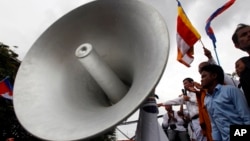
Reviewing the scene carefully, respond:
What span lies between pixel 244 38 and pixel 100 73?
140 centimetres

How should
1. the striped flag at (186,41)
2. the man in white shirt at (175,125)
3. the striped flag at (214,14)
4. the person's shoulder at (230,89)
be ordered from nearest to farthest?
the person's shoulder at (230,89)
the striped flag at (186,41)
the striped flag at (214,14)
the man in white shirt at (175,125)

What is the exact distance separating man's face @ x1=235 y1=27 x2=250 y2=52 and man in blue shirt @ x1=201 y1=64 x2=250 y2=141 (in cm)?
36

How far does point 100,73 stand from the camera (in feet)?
8.51

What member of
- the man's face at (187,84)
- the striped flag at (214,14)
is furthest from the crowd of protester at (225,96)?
the striped flag at (214,14)

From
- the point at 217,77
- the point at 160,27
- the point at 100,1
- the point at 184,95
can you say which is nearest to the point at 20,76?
the point at 100,1

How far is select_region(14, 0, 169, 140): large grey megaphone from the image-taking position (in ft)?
7.47

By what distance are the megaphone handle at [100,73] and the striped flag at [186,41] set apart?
2153mm

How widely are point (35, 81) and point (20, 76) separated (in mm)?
129

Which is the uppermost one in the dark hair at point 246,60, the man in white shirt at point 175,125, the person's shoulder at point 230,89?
the dark hair at point 246,60

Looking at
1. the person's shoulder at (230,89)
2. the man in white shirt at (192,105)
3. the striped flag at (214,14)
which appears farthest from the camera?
the striped flag at (214,14)

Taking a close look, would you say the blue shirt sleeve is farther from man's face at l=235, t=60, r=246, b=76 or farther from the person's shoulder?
man's face at l=235, t=60, r=246, b=76

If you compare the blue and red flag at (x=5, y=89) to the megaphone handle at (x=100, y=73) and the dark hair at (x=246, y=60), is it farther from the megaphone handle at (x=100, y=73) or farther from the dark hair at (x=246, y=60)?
the dark hair at (x=246, y=60)

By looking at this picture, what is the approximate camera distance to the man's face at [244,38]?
3070 millimetres

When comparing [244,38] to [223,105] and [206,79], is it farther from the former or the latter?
[223,105]
